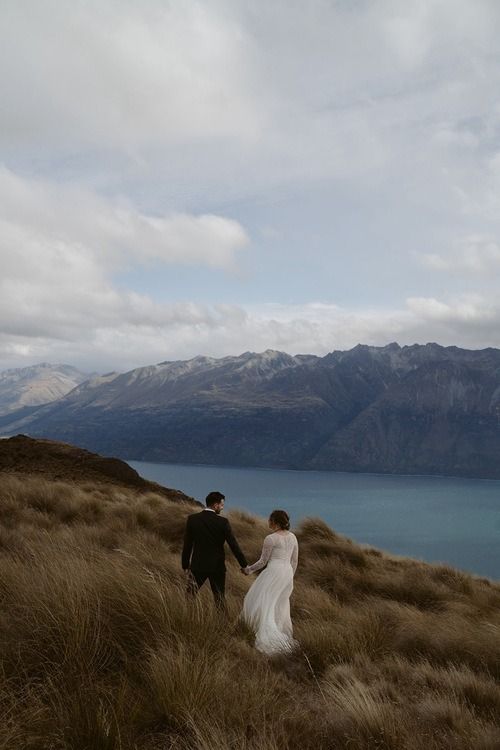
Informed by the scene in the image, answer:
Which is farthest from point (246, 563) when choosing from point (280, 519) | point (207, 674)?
point (207, 674)

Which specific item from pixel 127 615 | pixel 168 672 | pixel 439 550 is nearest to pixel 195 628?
pixel 127 615

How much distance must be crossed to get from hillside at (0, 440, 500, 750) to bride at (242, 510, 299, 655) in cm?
22

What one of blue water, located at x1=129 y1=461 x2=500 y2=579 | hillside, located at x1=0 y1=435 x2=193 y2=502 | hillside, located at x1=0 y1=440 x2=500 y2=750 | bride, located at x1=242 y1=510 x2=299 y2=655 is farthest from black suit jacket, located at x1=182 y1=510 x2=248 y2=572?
blue water, located at x1=129 y1=461 x2=500 y2=579

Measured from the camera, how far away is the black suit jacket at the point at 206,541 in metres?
7.70

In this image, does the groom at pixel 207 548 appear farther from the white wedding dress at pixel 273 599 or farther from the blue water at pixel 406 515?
the blue water at pixel 406 515

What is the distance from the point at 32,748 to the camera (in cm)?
300

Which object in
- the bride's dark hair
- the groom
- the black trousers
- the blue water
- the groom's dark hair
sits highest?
the groom's dark hair

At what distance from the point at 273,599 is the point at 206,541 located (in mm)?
1229

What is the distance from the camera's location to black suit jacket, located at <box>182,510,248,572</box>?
7.70 meters

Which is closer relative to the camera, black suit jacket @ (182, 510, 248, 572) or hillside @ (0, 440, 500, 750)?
hillside @ (0, 440, 500, 750)

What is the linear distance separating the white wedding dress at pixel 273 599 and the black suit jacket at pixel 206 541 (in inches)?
15.6

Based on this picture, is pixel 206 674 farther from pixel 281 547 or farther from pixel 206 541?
pixel 281 547

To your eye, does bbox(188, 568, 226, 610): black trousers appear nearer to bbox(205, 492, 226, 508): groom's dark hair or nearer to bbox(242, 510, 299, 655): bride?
bbox(242, 510, 299, 655): bride

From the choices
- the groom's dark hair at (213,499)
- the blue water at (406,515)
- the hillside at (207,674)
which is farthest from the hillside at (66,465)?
the blue water at (406,515)
